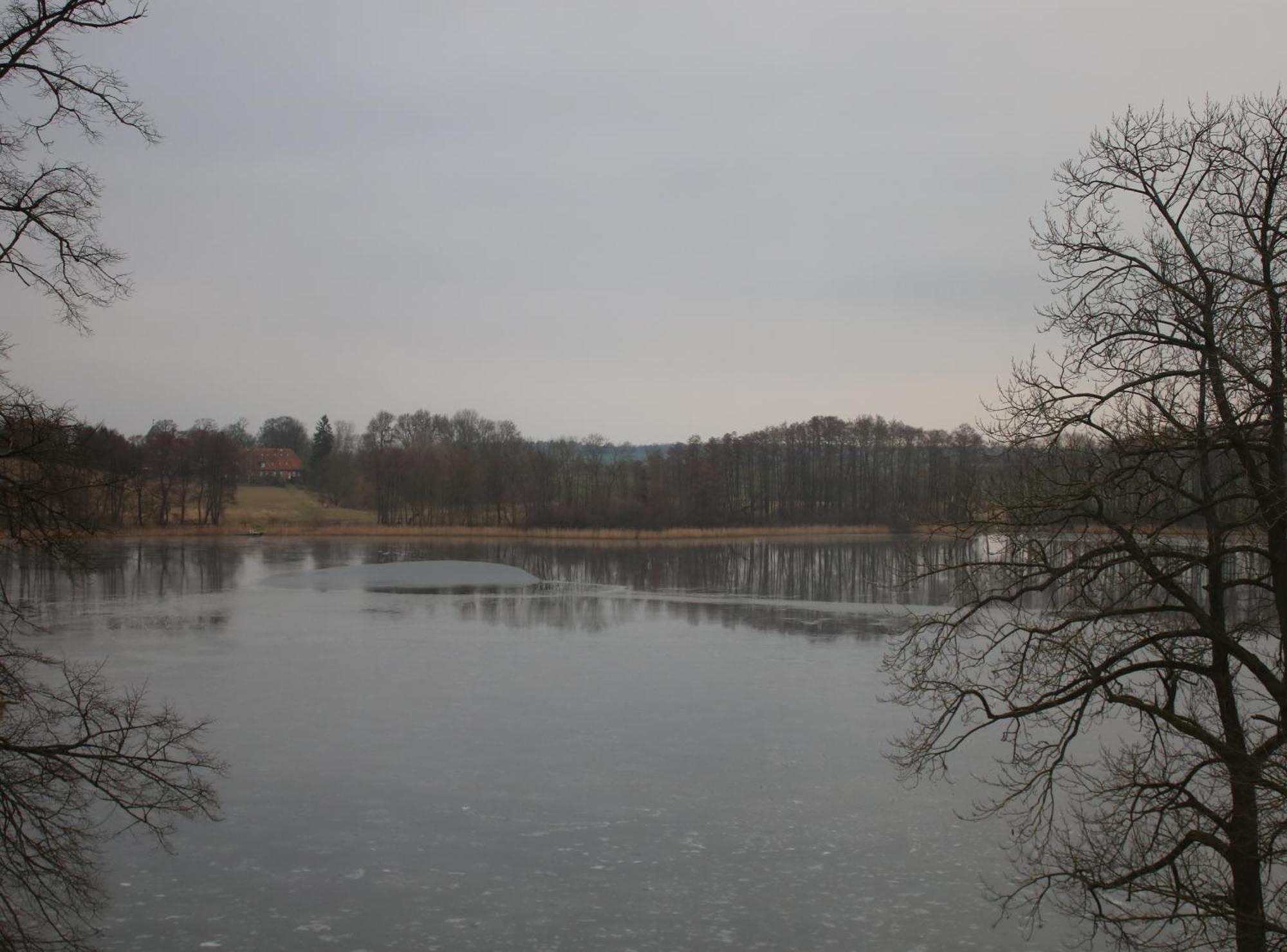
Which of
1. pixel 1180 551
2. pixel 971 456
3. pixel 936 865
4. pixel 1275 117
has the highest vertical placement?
pixel 1275 117

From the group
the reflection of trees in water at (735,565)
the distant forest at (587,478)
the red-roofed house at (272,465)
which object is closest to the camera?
the reflection of trees in water at (735,565)

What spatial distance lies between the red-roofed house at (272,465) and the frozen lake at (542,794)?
7109cm

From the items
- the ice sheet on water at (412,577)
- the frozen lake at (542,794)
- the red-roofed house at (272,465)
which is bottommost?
the frozen lake at (542,794)

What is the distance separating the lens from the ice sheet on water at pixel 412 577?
31.1 m

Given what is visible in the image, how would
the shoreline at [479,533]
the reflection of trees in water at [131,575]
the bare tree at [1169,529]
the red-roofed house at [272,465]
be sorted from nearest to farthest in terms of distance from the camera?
the bare tree at [1169,529] → the reflection of trees in water at [131,575] → the shoreline at [479,533] → the red-roofed house at [272,465]

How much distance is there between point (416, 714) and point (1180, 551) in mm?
9529

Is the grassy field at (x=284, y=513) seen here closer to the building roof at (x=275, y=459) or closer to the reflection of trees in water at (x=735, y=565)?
the reflection of trees in water at (x=735, y=565)

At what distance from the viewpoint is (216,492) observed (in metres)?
62.7

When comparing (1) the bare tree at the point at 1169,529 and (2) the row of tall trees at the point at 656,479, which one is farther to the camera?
(2) the row of tall trees at the point at 656,479

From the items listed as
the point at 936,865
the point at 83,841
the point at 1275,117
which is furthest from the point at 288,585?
the point at 1275,117

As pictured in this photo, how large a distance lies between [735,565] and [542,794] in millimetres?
30615

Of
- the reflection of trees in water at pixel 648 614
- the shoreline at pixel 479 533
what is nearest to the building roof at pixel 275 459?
the shoreline at pixel 479 533

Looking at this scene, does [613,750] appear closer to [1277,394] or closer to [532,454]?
[1277,394]

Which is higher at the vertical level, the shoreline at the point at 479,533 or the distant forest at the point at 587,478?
the distant forest at the point at 587,478
